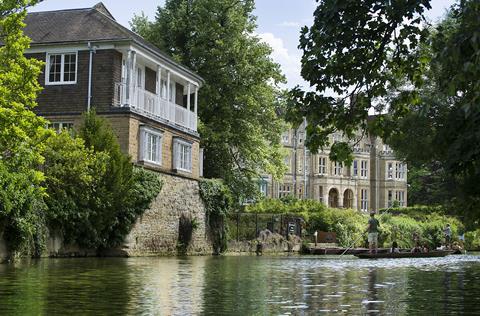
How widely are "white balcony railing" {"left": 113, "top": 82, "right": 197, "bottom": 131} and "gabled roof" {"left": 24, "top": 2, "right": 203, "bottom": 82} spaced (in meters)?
1.92

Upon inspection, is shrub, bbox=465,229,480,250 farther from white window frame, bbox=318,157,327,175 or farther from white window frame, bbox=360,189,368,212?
white window frame, bbox=360,189,368,212

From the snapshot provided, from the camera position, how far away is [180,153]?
130ft

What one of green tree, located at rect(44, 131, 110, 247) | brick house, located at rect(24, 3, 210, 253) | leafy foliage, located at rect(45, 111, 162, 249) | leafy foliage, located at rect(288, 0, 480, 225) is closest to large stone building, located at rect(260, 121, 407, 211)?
brick house, located at rect(24, 3, 210, 253)

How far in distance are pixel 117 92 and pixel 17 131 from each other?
12.7 m

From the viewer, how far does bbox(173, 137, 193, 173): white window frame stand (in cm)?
3909

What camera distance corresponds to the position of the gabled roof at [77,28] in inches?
1401

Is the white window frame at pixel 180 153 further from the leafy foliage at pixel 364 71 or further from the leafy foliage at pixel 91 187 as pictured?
the leafy foliage at pixel 364 71

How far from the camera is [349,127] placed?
13086mm

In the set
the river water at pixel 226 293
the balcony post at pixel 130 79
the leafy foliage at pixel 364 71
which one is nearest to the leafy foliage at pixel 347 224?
the balcony post at pixel 130 79

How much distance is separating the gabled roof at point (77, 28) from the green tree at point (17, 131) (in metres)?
9.96

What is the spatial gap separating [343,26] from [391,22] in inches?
31.5

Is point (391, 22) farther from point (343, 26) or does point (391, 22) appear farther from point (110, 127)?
point (110, 127)

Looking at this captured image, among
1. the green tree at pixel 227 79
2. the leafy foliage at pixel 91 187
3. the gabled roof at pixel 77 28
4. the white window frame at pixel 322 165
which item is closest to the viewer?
the leafy foliage at pixel 91 187

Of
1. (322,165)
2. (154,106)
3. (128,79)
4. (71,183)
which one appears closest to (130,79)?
(128,79)
